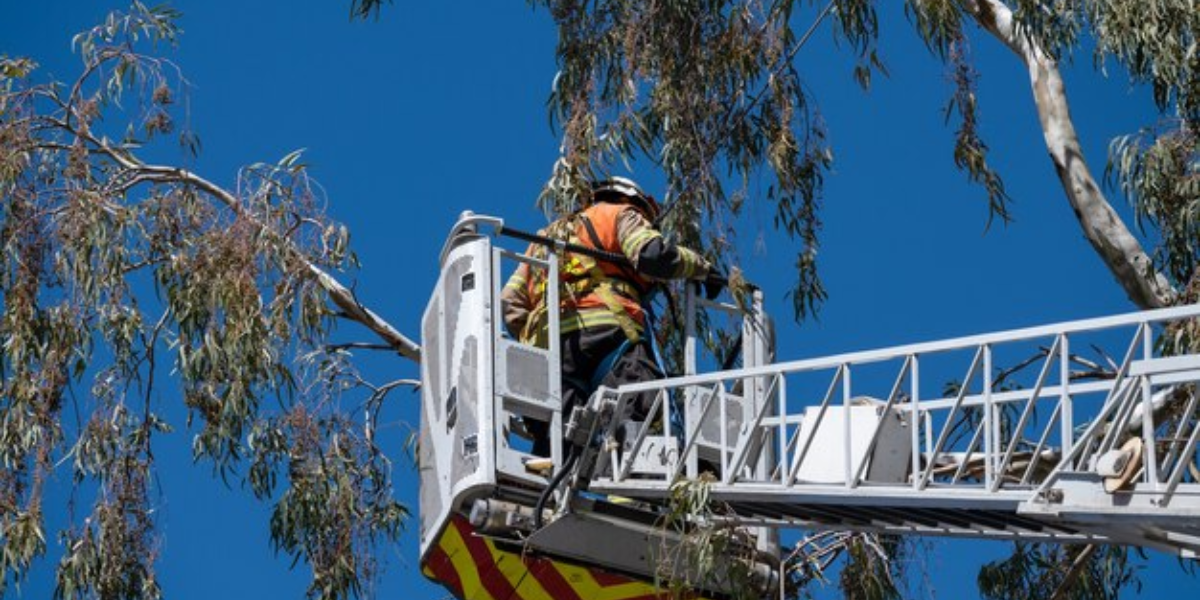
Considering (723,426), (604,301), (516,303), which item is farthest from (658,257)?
(723,426)

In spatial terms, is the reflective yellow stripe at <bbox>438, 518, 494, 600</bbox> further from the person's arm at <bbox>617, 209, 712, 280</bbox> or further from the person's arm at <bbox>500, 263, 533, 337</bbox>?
the person's arm at <bbox>617, 209, 712, 280</bbox>

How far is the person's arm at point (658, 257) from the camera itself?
1391 centimetres

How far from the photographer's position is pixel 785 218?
16.8 meters

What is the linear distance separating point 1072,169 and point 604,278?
4191 millimetres

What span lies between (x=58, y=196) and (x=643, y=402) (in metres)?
3.83

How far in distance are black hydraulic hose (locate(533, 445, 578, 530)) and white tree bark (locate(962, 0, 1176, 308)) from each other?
15.0ft

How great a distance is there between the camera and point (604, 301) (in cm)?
1412

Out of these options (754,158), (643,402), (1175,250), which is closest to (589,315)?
(643,402)

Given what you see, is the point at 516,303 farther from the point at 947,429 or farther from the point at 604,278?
the point at 947,429

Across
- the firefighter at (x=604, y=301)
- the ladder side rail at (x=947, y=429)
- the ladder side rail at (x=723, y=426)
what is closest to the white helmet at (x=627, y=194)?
the firefighter at (x=604, y=301)

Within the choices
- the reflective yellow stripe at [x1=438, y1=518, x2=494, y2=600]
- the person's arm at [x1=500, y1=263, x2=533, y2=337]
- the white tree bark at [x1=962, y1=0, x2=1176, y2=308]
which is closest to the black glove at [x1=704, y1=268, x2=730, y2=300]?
the person's arm at [x1=500, y1=263, x2=533, y2=337]

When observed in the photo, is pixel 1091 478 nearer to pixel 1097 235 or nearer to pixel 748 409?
pixel 748 409

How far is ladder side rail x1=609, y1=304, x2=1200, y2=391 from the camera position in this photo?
11.5 meters

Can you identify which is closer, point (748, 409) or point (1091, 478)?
point (1091, 478)
